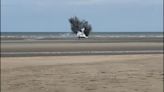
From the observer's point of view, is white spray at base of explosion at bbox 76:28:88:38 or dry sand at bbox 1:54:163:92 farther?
white spray at base of explosion at bbox 76:28:88:38

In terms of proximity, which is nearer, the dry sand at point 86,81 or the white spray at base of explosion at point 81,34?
the dry sand at point 86,81

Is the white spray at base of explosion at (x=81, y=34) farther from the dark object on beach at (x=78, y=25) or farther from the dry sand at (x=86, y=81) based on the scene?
the dry sand at (x=86, y=81)

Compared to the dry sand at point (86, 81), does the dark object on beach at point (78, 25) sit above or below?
Answer: below

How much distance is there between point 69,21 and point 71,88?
2676 inches

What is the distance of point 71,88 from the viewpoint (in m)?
9.41

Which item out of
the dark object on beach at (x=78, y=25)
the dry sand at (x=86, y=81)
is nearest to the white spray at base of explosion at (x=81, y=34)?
the dark object on beach at (x=78, y=25)

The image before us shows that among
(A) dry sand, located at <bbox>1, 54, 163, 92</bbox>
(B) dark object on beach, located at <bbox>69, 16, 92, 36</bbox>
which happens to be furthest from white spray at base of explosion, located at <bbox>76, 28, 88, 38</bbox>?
(A) dry sand, located at <bbox>1, 54, 163, 92</bbox>

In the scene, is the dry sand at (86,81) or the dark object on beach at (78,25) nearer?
the dry sand at (86,81)

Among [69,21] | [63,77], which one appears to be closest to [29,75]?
[63,77]

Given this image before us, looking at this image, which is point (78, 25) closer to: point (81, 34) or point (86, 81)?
point (81, 34)

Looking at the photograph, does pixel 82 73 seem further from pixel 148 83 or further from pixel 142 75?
pixel 148 83

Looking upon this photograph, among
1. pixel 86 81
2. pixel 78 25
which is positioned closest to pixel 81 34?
pixel 78 25

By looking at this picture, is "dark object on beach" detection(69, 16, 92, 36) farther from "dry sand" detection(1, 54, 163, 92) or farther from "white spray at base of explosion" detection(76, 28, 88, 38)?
"dry sand" detection(1, 54, 163, 92)

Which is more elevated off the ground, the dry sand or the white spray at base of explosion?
the dry sand
